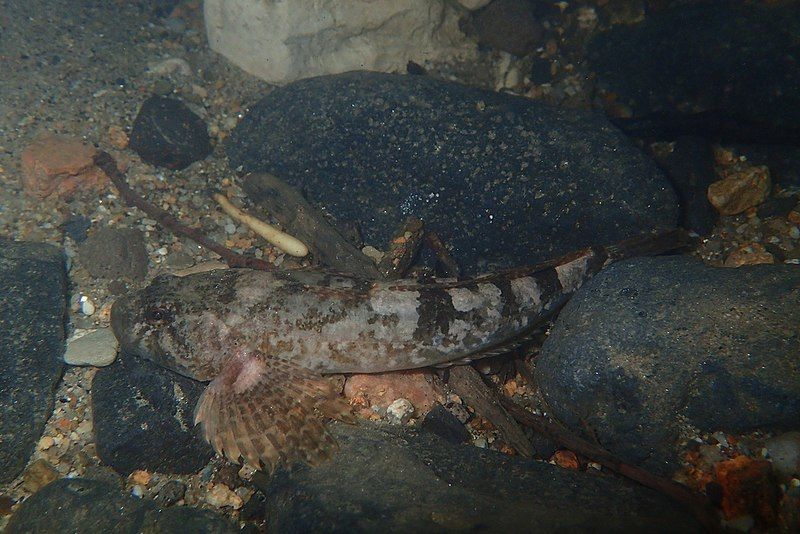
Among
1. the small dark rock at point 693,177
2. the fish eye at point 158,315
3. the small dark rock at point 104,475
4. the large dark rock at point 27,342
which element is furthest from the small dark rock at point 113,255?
the small dark rock at point 693,177

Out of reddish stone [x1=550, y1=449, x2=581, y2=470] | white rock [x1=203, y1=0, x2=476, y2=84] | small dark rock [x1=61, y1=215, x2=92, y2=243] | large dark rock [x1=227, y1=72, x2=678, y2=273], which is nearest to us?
reddish stone [x1=550, y1=449, x2=581, y2=470]

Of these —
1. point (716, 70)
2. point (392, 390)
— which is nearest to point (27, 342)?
point (392, 390)

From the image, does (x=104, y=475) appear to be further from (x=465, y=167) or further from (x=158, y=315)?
(x=465, y=167)

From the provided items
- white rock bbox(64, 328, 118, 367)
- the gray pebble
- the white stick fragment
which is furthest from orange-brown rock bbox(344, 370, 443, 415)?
the gray pebble

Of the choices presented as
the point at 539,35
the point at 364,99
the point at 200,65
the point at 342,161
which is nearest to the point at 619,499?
A: the point at 342,161

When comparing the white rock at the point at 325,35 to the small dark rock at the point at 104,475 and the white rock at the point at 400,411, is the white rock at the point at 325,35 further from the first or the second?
the small dark rock at the point at 104,475

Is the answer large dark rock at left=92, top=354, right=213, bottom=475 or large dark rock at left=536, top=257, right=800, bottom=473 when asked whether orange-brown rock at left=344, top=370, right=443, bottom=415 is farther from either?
large dark rock at left=92, top=354, right=213, bottom=475
